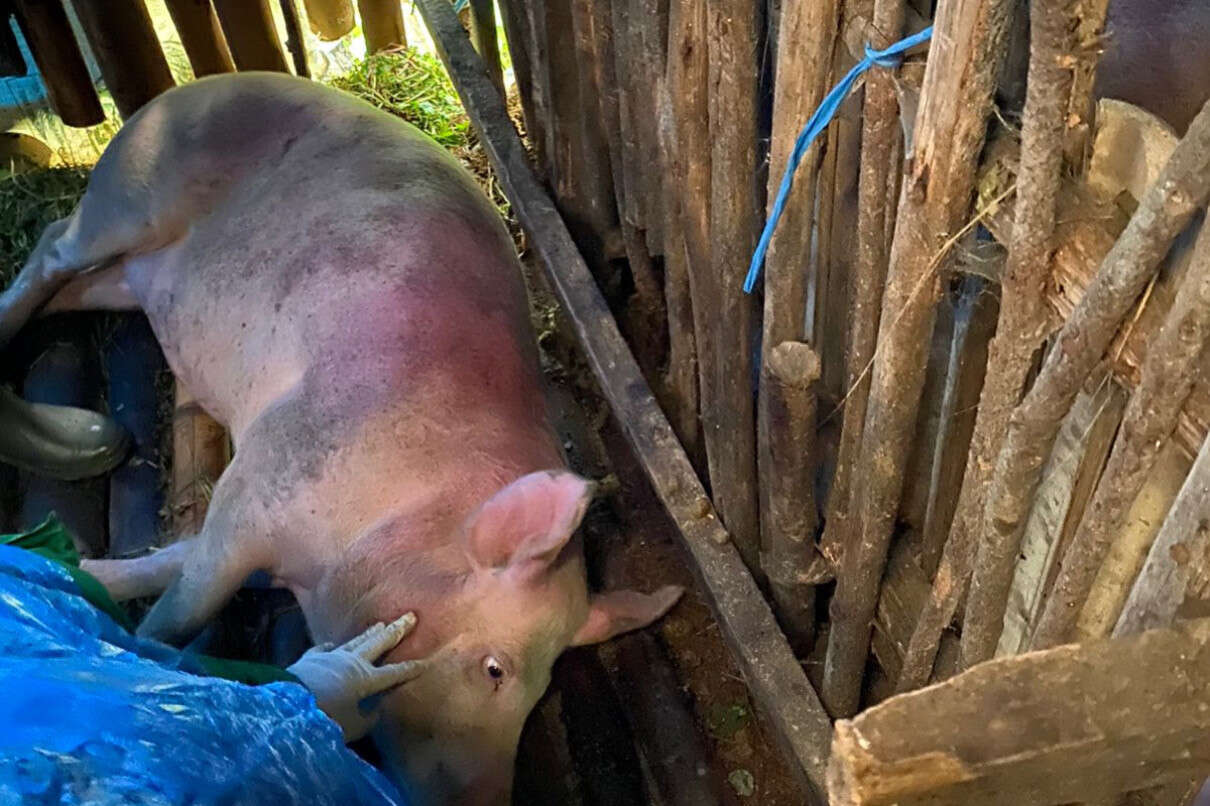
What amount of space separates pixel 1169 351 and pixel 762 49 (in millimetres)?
1135

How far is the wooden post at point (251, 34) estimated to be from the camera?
162 inches

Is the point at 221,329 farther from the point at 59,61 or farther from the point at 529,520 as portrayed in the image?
the point at 59,61

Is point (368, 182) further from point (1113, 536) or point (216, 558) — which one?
point (1113, 536)

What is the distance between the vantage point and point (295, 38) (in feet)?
14.5

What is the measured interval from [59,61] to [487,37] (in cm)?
154

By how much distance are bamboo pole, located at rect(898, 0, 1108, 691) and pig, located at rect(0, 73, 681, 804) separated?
76 centimetres

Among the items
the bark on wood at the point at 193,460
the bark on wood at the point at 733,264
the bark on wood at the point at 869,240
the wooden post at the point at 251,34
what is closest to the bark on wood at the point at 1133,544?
the bark on wood at the point at 869,240

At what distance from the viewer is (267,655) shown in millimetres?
2941

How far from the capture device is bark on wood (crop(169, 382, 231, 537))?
3.11 metres

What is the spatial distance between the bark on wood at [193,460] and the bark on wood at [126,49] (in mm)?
1364

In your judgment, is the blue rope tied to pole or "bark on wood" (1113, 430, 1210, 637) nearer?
"bark on wood" (1113, 430, 1210, 637)

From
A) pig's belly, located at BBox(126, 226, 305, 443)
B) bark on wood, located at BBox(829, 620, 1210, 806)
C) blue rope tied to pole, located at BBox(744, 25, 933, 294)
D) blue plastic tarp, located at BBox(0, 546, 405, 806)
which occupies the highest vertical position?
blue rope tied to pole, located at BBox(744, 25, 933, 294)

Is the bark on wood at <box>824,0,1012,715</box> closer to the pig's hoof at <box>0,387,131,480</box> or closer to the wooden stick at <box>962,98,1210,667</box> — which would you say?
the wooden stick at <box>962,98,1210,667</box>

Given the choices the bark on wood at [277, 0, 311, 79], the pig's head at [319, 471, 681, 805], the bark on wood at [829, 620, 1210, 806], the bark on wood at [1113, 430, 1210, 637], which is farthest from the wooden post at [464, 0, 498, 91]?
the bark on wood at [829, 620, 1210, 806]
